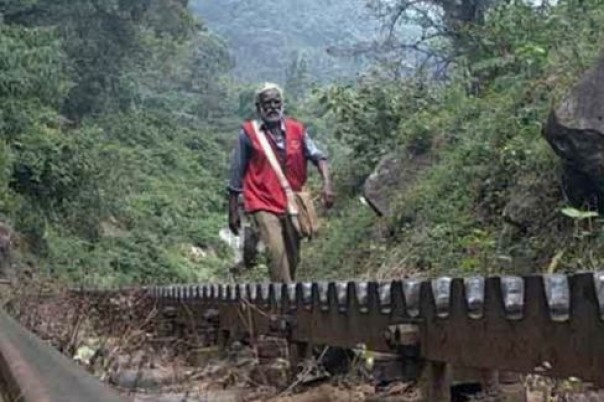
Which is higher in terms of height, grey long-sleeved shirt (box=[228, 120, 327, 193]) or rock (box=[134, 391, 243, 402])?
grey long-sleeved shirt (box=[228, 120, 327, 193])

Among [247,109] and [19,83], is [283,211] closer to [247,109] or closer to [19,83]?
[19,83]

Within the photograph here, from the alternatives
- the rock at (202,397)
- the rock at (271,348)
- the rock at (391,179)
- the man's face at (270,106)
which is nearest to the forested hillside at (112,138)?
the rock at (391,179)

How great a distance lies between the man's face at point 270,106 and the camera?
673 centimetres

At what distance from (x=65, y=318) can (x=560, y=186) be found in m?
4.20

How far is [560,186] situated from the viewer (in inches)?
347

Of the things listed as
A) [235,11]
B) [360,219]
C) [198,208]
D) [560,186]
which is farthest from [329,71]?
[560,186]

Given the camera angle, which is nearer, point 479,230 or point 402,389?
point 402,389

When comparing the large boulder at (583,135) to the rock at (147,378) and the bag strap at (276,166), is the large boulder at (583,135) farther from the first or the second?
the rock at (147,378)

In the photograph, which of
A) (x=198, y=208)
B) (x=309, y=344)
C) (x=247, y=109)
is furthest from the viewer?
(x=247, y=109)

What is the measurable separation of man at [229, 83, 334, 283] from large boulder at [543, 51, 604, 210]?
213 centimetres

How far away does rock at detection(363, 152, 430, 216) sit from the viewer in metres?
14.1

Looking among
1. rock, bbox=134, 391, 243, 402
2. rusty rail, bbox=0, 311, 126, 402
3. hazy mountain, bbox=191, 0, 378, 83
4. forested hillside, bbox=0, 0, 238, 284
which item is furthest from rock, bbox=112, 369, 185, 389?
hazy mountain, bbox=191, 0, 378, 83

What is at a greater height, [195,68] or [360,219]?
[195,68]

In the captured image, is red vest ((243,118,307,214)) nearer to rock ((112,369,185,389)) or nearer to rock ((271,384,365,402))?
rock ((112,369,185,389))
